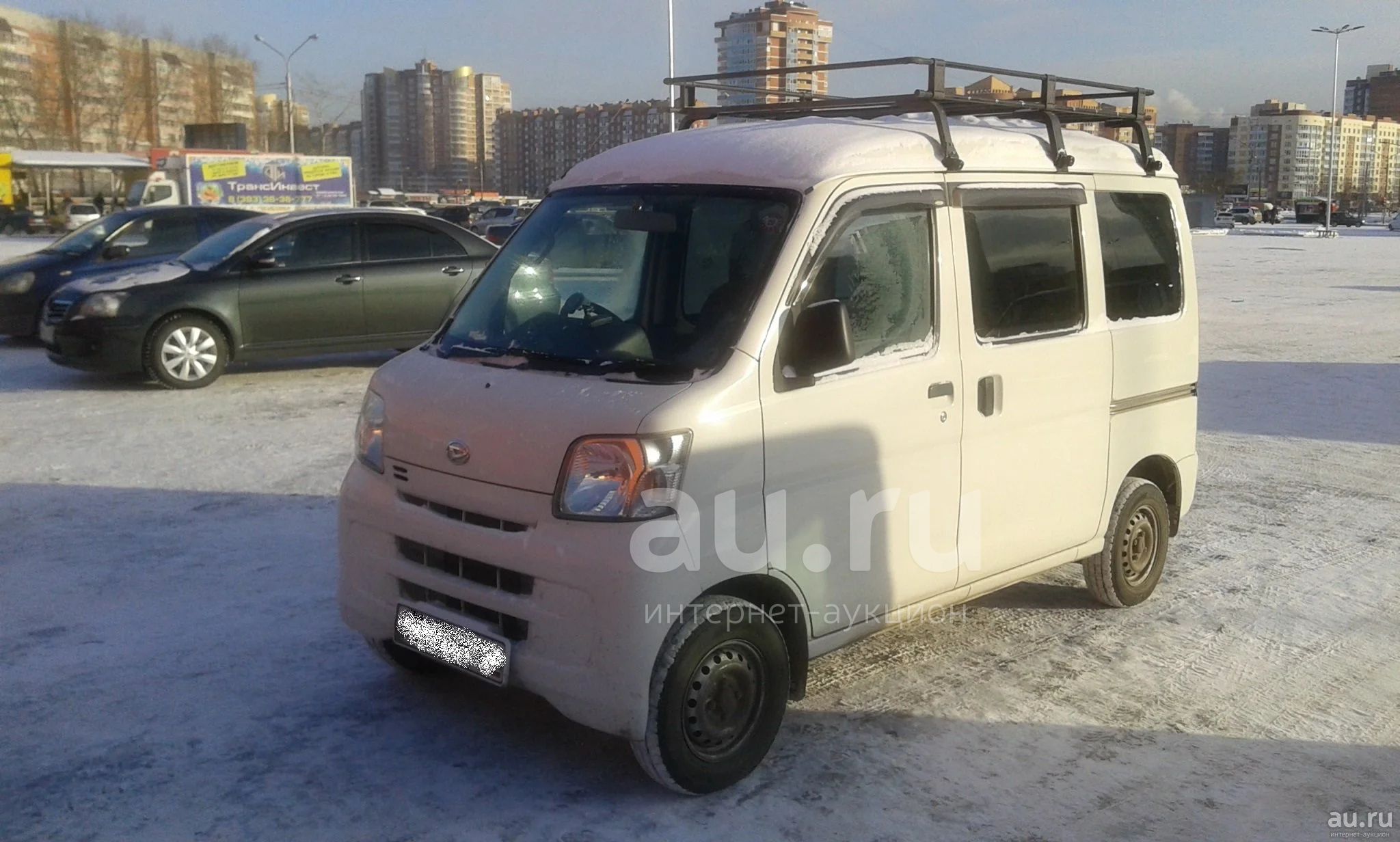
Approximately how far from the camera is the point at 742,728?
13.2 ft

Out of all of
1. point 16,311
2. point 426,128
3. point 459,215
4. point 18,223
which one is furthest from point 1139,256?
point 426,128

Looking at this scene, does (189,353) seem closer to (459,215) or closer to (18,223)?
(459,215)

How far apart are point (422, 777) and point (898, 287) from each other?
2299 mm

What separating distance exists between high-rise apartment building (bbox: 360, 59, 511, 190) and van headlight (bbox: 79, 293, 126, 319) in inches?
4459

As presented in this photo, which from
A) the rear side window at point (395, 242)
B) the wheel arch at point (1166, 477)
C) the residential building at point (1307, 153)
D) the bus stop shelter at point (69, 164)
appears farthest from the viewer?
the residential building at point (1307, 153)

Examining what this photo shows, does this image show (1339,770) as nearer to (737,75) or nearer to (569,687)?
(569,687)

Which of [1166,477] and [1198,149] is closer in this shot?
[1166,477]

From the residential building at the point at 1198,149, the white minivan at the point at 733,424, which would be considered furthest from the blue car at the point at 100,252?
the residential building at the point at 1198,149

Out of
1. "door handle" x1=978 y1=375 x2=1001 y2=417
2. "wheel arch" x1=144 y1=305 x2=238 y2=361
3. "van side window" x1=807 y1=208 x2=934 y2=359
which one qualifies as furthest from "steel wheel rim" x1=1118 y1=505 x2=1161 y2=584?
"wheel arch" x1=144 y1=305 x2=238 y2=361

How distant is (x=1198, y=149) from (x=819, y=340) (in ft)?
552

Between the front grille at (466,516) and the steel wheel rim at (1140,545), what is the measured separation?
3095 mm

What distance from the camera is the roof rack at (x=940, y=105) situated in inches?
184

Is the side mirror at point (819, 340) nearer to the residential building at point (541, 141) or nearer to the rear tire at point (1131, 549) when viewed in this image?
the rear tire at point (1131, 549)

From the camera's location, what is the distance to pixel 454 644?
3.97 meters
